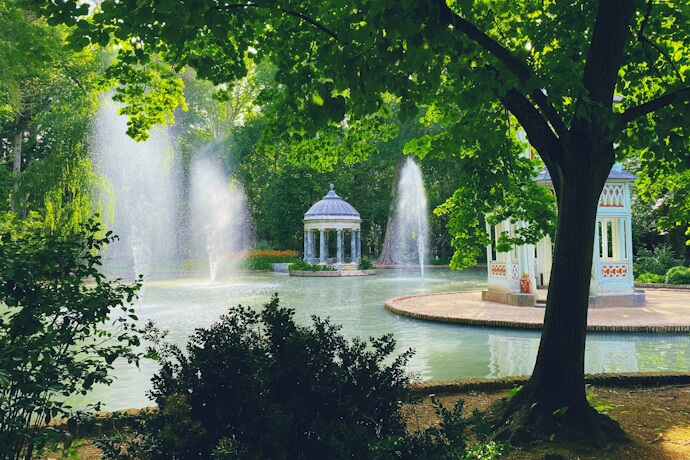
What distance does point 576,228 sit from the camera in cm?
433

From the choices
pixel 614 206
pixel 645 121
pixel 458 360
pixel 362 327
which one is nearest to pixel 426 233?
pixel 614 206

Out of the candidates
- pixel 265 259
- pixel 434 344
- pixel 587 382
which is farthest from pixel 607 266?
pixel 265 259

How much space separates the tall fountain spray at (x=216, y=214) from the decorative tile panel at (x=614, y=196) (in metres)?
29.3

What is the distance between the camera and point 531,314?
12.1 metres

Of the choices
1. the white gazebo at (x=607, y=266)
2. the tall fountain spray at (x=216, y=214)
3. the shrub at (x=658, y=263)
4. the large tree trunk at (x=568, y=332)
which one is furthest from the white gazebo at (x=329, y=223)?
the large tree trunk at (x=568, y=332)

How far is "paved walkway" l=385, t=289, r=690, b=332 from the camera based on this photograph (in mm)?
10445

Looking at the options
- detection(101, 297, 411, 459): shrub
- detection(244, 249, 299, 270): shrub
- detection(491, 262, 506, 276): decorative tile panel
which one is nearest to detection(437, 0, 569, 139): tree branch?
detection(101, 297, 411, 459): shrub

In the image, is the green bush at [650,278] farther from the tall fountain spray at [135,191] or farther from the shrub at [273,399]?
the shrub at [273,399]

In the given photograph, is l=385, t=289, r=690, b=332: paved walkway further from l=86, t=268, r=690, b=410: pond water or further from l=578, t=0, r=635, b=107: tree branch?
l=578, t=0, r=635, b=107: tree branch

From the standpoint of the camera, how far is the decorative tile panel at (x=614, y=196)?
14.2m

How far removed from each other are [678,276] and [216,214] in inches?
1302

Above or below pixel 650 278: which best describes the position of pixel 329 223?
above

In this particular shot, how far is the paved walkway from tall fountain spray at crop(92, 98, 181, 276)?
478 inches

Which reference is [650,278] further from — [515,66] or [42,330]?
[42,330]
